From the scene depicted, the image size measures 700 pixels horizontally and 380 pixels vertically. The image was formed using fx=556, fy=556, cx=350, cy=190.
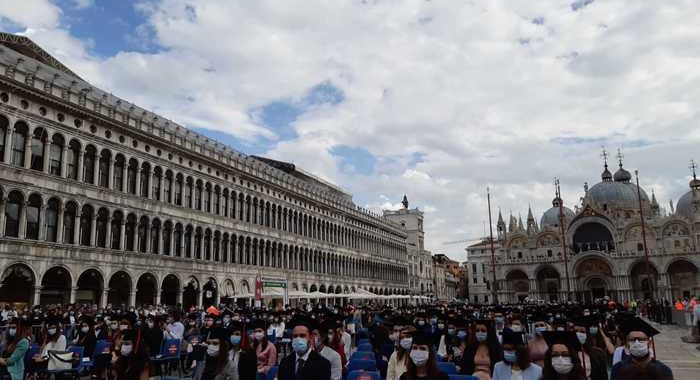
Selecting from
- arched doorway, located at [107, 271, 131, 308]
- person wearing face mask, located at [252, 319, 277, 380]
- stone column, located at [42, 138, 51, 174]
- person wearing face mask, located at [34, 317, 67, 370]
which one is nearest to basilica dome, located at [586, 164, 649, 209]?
arched doorway, located at [107, 271, 131, 308]

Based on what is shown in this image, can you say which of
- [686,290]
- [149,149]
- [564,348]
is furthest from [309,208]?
[564,348]

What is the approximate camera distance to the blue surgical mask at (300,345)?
6617 millimetres

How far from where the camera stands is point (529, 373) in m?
6.62

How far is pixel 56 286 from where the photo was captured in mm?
29406

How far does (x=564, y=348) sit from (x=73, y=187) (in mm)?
30061

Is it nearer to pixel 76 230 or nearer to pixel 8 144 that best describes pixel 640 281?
pixel 76 230

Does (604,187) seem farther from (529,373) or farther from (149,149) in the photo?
(529,373)

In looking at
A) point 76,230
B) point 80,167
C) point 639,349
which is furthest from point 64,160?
point 639,349

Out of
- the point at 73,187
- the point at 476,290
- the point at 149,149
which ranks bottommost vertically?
the point at 476,290

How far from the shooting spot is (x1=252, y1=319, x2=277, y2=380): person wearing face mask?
915 centimetres

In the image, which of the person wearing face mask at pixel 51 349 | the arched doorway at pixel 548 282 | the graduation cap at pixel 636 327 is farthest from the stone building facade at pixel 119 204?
the arched doorway at pixel 548 282

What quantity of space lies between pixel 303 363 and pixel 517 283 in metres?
77.8

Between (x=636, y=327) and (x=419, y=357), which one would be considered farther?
(x=636, y=327)

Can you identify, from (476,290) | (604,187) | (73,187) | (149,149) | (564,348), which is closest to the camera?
(564,348)
